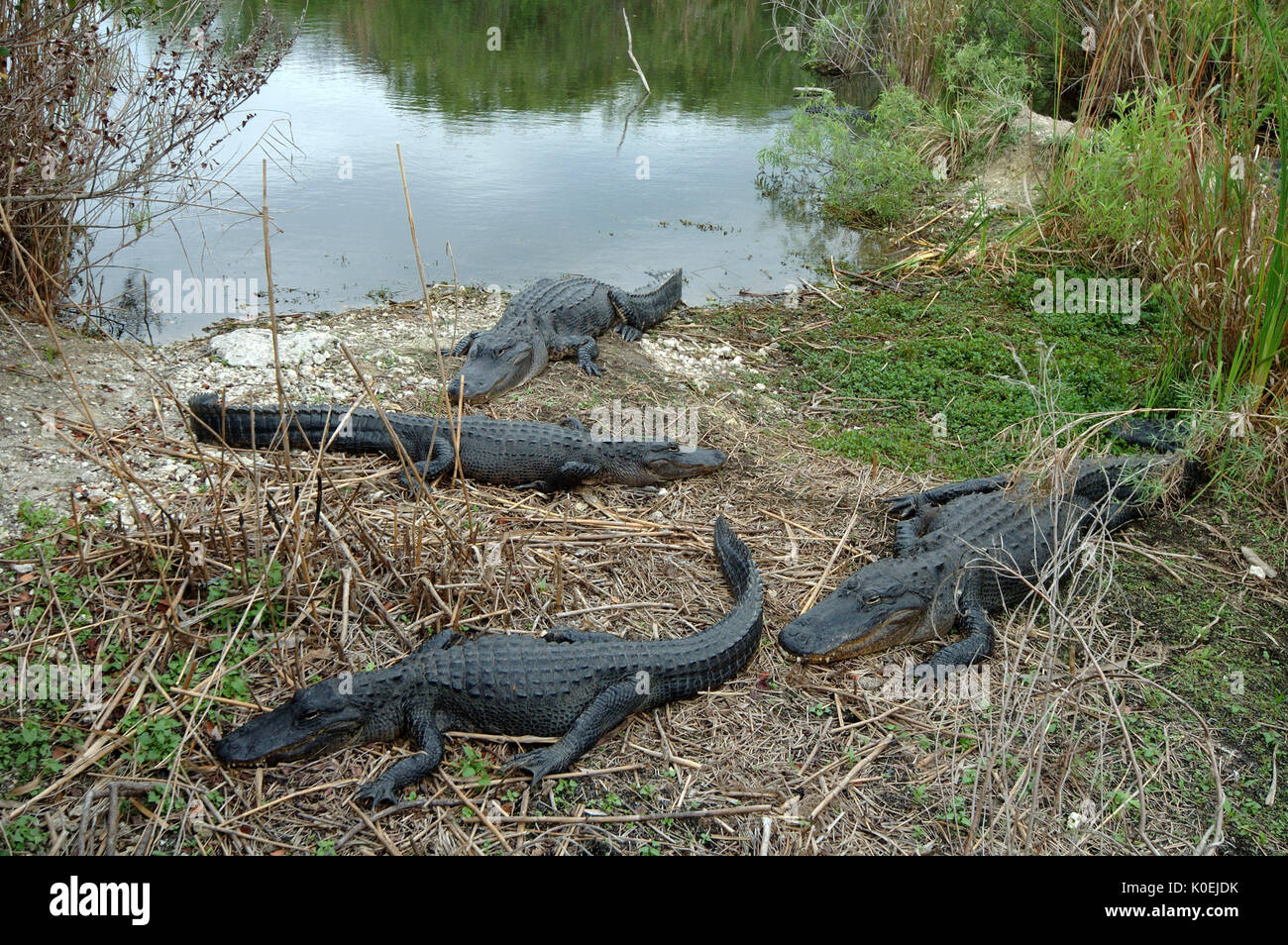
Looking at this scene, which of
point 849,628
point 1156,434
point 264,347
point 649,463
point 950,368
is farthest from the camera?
point 950,368

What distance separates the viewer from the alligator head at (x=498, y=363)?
5.21m

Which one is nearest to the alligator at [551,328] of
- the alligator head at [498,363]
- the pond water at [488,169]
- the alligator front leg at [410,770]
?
the alligator head at [498,363]

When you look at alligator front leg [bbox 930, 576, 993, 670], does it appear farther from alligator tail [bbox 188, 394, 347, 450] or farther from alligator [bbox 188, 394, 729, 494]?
alligator tail [bbox 188, 394, 347, 450]

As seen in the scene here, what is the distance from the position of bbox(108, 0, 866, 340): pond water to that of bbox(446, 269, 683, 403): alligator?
29.0 inches

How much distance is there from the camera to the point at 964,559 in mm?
3863

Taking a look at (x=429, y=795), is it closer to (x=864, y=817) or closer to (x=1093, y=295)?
(x=864, y=817)

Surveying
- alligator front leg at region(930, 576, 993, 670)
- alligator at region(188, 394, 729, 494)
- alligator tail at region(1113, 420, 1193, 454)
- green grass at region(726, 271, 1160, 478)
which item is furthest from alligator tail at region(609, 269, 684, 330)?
alligator front leg at region(930, 576, 993, 670)

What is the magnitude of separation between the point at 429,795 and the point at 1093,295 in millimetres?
6239

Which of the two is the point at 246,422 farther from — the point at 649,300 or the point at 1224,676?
the point at 1224,676

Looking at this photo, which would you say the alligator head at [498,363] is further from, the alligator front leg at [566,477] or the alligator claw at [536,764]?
the alligator claw at [536,764]

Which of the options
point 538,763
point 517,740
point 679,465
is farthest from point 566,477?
point 538,763

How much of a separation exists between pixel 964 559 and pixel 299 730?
2687mm

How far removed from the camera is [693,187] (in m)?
9.46
